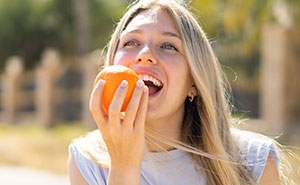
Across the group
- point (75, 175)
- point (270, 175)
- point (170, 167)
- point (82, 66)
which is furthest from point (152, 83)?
point (82, 66)

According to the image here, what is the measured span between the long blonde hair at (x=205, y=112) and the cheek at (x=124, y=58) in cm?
14

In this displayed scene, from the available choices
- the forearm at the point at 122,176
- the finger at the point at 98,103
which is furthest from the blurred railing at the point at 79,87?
the finger at the point at 98,103

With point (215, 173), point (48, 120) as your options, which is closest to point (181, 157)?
point (215, 173)

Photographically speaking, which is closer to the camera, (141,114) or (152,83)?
(141,114)

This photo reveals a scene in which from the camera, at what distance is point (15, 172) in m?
8.73

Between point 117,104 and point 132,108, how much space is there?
0.07 m

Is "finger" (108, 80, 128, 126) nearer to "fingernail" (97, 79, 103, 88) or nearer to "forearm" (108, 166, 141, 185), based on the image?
"fingernail" (97, 79, 103, 88)

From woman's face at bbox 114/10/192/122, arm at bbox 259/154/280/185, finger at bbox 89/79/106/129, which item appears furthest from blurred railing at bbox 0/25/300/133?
finger at bbox 89/79/106/129

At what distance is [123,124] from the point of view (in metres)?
2.20

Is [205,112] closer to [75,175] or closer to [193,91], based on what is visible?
[193,91]

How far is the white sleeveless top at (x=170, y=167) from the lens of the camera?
2687 millimetres

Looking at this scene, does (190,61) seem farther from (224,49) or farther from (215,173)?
(224,49)

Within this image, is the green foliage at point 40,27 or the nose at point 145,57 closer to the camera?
the nose at point 145,57

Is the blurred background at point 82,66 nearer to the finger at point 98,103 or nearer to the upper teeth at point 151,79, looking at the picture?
the upper teeth at point 151,79
